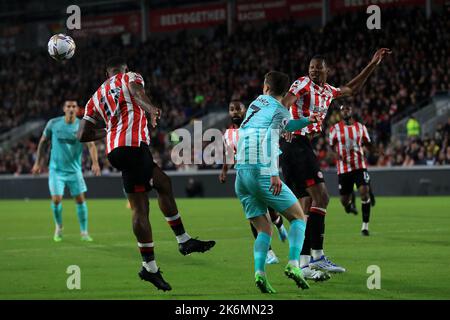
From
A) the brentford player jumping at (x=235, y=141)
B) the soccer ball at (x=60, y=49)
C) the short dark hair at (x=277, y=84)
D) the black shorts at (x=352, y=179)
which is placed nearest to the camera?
the short dark hair at (x=277, y=84)

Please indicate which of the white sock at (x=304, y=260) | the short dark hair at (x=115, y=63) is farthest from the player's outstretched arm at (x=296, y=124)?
the short dark hair at (x=115, y=63)

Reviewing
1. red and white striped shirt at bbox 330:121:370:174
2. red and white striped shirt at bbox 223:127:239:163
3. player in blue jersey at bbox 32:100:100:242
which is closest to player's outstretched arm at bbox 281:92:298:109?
red and white striped shirt at bbox 223:127:239:163

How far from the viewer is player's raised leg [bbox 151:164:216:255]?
975 cm

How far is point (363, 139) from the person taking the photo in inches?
693

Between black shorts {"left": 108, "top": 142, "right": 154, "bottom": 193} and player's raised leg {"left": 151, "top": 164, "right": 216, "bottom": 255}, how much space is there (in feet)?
1.06

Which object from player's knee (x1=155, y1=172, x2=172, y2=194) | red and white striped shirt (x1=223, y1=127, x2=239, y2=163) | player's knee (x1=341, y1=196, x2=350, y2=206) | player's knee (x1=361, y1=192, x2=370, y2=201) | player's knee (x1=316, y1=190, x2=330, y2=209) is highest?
red and white striped shirt (x1=223, y1=127, x2=239, y2=163)

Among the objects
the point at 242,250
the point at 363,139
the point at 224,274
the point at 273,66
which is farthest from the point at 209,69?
the point at 224,274

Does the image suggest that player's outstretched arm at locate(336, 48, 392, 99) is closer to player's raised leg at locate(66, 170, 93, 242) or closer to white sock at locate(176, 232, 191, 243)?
white sock at locate(176, 232, 191, 243)

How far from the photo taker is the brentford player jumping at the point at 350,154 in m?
17.0

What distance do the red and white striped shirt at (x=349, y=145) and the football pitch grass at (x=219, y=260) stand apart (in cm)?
128

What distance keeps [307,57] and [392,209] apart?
1668 centimetres

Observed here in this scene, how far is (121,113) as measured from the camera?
31.3ft

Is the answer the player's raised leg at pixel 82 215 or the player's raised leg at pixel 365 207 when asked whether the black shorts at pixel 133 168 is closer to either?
the player's raised leg at pixel 82 215
